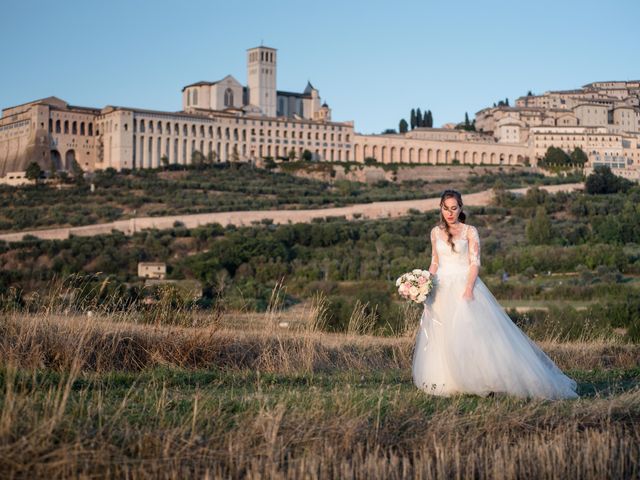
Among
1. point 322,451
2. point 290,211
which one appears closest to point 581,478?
point 322,451

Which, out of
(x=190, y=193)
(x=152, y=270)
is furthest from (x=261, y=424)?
(x=190, y=193)

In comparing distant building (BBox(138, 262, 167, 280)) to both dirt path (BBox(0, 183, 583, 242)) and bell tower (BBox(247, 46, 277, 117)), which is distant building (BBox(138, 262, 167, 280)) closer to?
dirt path (BBox(0, 183, 583, 242))

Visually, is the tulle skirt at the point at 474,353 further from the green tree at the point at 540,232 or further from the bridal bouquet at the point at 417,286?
the green tree at the point at 540,232

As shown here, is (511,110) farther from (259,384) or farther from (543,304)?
(259,384)

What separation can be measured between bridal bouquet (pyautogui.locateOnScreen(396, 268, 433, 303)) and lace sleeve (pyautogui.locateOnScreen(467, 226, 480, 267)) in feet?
0.97

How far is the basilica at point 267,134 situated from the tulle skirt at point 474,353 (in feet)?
172

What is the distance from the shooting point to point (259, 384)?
5191 mm

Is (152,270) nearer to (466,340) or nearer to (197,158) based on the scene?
(466,340)

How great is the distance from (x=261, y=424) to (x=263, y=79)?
69.6 meters

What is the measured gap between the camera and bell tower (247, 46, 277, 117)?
71.8 m

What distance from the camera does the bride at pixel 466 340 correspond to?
202 inches

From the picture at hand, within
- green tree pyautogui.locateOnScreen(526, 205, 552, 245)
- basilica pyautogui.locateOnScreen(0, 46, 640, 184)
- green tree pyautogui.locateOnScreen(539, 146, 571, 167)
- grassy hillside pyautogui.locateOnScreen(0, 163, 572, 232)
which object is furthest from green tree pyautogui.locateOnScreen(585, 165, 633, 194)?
green tree pyautogui.locateOnScreen(539, 146, 571, 167)

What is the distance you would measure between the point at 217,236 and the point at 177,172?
65.1 feet

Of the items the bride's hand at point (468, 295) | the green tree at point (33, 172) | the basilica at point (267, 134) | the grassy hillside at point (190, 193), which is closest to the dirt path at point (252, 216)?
the grassy hillside at point (190, 193)
